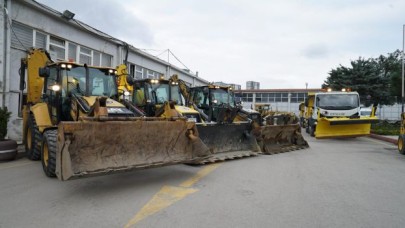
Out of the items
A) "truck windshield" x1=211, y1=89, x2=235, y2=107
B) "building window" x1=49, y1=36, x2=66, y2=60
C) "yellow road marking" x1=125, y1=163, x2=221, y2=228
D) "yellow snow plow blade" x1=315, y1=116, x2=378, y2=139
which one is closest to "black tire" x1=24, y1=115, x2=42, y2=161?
"yellow road marking" x1=125, y1=163, x2=221, y2=228

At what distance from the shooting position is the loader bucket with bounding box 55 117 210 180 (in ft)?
17.6

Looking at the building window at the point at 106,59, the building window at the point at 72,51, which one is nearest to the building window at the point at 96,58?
the building window at the point at 106,59

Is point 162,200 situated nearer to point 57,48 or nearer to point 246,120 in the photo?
point 246,120

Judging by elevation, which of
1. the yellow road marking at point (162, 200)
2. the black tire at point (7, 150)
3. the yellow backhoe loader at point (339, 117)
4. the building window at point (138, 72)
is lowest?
the yellow road marking at point (162, 200)

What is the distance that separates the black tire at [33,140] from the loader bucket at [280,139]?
22.1ft

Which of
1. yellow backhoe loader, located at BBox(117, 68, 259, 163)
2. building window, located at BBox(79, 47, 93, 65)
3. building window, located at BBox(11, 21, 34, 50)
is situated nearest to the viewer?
yellow backhoe loader, located at BBox(117, 68, 259, 163)

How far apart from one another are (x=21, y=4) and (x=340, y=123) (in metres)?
13.9

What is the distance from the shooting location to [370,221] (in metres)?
4.52

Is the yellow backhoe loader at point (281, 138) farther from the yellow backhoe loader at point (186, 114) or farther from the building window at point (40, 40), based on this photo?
the building window at point (40, 40)

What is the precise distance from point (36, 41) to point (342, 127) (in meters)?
13.8

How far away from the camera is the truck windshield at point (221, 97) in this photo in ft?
43.7

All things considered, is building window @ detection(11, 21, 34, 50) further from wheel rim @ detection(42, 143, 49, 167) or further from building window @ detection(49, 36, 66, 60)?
wheel rim @ detection(42, 143, 49, 167)

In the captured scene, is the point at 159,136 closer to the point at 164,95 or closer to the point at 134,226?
the point at 134,226

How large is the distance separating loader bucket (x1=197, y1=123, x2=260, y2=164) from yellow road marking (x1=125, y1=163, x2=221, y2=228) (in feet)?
Result: 7.41
